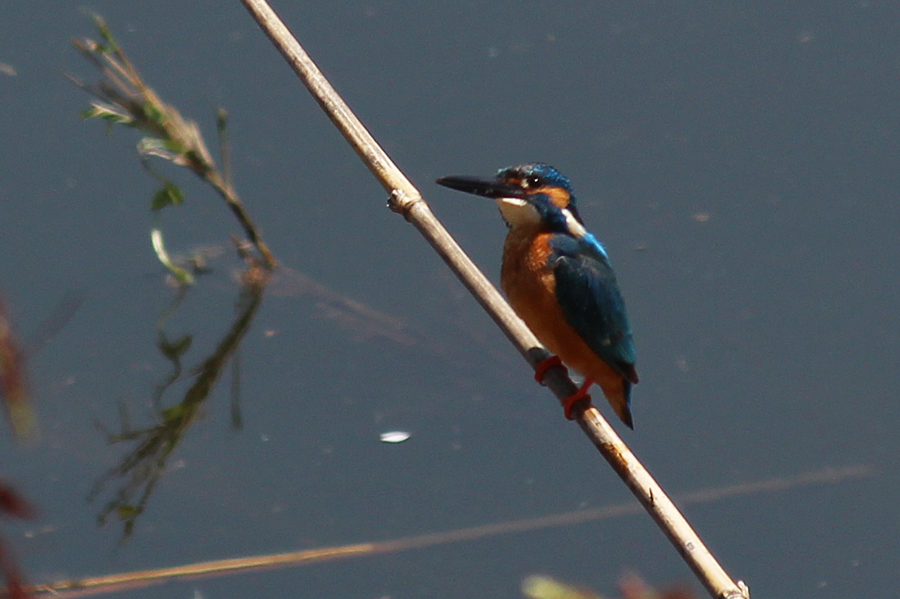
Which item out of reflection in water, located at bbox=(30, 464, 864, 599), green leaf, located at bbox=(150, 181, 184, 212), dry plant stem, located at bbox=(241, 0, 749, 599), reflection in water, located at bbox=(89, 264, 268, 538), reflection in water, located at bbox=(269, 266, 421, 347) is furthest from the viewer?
reflection in water, located at bbox=(269, 266, 421, 347)

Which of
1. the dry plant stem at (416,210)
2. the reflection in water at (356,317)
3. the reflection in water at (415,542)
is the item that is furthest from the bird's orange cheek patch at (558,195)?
the reflection in water at (356,317)

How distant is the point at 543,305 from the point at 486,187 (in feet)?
1.15

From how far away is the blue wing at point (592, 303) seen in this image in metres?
2.97

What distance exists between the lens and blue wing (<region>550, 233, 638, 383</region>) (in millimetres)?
2975

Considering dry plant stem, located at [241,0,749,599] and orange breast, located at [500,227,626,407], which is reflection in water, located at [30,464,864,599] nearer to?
orange breast, located at [500,227,626,407]

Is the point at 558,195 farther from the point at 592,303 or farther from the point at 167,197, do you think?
the point at 167,197

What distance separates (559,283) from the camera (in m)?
2.99

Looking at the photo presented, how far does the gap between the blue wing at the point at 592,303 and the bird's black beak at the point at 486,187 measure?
171 mm

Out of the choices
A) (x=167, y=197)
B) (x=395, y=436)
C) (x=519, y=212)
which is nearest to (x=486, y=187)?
(x=519, y=212)

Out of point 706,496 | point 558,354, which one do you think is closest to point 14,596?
point 558,354

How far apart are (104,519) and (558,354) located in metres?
1.60

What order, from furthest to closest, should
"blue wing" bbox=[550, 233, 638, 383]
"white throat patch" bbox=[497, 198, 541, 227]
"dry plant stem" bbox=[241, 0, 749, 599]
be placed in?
"white throat patch" bbox=[497, 198, 541, 227] < "blue wing" bbox=[550, 233, 638, 383] < "dry plant stem" bbox=[241, 0, 749, 599]

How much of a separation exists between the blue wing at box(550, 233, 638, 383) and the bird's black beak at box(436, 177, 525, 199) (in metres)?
0.17

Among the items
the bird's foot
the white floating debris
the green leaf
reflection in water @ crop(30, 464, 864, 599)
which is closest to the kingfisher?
the bird's foot
